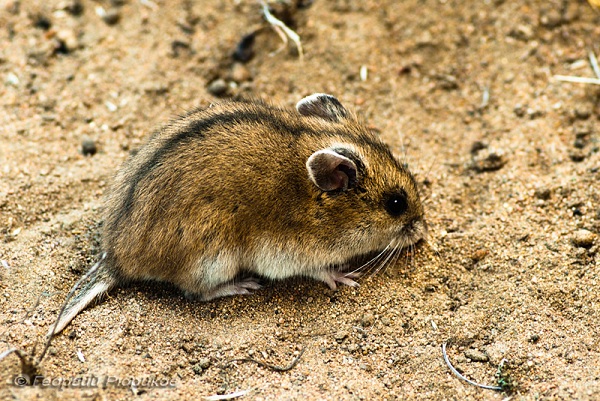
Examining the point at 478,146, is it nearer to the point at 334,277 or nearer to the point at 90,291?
the point at 334,277

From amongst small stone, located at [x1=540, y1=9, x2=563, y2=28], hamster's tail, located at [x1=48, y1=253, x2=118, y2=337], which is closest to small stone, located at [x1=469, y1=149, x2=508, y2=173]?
small stone, located at [x1=540, y1=9, x2=563, y2=28]

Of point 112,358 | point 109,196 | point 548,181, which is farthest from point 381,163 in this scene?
point 112,358

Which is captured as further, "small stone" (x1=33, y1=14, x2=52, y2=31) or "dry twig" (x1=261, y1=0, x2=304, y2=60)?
"small stone" (x1=33, y1=14, x2=52, y2=31)

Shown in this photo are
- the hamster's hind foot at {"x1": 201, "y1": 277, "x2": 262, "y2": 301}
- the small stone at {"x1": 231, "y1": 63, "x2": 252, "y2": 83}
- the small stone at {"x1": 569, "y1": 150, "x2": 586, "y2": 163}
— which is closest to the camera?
the hamster's hind foot at {"x1": 201, "y1": 277, "x2": 262, "y2": 301}

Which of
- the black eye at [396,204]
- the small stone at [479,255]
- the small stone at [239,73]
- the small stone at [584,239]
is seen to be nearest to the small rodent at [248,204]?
the black eye at [396,204]

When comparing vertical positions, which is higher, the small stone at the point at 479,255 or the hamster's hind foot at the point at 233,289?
the small stone at the point at 479,255

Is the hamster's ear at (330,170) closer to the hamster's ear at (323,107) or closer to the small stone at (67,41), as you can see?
the hamster's ear at (323,107)

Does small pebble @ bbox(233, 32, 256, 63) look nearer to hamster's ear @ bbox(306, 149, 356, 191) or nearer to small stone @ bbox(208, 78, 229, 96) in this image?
small stone @ bbox(208, 78, 229, 96)
